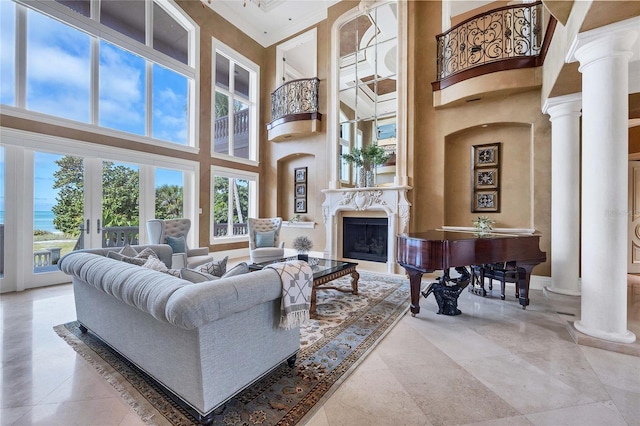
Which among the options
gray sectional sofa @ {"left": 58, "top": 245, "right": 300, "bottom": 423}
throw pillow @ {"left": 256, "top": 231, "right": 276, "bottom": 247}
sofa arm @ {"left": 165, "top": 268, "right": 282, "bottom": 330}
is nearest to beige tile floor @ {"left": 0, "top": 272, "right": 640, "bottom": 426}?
gray sectional sofa @ {"left": 58, "top": 245, "right": 300, "bottom": 423}

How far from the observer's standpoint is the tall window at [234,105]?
284 inches

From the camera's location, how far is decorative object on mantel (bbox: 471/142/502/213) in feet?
16.2

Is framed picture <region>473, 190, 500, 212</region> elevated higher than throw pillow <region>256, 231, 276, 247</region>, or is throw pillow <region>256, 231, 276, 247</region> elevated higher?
framed picture <region>473, 190, 500, 212</region>

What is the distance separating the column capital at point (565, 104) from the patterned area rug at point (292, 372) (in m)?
3.51

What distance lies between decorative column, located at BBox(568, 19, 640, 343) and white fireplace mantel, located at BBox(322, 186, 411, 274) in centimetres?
293

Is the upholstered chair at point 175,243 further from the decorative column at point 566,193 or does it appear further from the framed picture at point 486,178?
the decorative column at point 566,193

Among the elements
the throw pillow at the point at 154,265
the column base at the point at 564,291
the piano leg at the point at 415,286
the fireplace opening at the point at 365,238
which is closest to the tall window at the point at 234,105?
the fireplace opening at the point at 365,238

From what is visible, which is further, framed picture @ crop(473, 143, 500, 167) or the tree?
framed picture @ crop(473, 143, 500, 167)

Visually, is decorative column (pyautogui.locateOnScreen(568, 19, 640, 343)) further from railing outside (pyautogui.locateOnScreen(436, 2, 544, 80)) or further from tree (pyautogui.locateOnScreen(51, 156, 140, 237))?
tree (pyautogui.locateOnScreen(51, 156, 140, 237))

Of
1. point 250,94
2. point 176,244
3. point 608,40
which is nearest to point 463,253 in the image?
point 608,40

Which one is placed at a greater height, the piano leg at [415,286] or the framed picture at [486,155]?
the framed picture at [486,155]

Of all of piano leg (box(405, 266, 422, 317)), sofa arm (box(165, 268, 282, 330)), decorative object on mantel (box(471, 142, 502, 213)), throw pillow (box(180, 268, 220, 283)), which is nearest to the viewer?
sofa arm (box(165, 268, 282, 330))

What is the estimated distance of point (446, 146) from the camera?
5.38 meters

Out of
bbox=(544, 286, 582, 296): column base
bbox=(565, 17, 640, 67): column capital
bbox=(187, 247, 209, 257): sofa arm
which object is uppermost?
bbox=(565, 17, 640, 67): column capital
